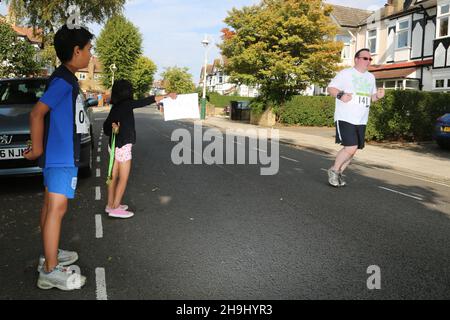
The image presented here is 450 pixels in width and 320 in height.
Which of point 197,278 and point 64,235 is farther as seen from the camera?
point 64,235

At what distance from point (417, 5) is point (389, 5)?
4.03m

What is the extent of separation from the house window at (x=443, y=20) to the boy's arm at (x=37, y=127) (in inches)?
1027

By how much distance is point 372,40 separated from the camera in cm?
3206

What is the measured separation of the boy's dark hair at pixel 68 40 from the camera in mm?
3178

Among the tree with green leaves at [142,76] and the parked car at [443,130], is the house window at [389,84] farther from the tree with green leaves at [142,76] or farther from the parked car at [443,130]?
the tree with green leaves at [142,76]

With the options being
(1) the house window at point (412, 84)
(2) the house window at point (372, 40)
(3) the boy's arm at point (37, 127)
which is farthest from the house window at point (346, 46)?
(3) the boy's arm at point (37, 127)

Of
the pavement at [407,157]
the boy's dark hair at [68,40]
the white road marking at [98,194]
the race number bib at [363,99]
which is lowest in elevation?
the pavement at [407,157]

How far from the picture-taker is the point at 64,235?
439 cm

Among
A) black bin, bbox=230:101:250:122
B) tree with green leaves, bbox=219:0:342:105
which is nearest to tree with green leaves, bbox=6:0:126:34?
tree with green leaves, bbox=219:0:342:105

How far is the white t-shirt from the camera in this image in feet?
22.5

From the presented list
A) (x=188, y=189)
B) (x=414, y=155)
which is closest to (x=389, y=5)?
(x=414, y=155)

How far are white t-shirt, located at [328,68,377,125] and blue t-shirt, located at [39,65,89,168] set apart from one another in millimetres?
4771

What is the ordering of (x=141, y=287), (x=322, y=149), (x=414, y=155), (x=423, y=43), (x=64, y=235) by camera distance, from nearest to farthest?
1. (x=141, y=287)
2. (x=64, y=235)
3. (x=414, y=155)
4. (x=322, y=149)
5. (x=423, y=43)
